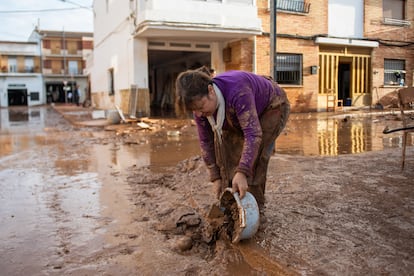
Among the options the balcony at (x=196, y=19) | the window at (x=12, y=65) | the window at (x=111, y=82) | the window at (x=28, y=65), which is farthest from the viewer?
the window at (x=28, y=65)

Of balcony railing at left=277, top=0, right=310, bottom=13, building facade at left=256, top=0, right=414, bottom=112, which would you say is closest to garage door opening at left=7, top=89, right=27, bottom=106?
building facade at left=256, top=0, right=414, bottom=112

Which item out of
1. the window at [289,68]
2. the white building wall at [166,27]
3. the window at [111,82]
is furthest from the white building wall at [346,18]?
the window at [111,82]

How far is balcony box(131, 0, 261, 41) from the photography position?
1287 centimetres

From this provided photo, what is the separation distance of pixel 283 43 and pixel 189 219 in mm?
13622

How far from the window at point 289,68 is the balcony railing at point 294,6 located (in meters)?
1.83

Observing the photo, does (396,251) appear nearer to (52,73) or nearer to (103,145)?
(103,145)

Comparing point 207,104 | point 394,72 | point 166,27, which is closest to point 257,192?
point 207,104

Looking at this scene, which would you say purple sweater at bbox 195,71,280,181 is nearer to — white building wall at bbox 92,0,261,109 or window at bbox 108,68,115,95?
white building wall at bbox 92,0,261,109

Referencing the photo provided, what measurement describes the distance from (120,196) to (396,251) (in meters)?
2.95

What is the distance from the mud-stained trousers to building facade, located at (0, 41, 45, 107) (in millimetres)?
49685

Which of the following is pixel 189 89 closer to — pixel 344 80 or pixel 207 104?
pixel 207 104

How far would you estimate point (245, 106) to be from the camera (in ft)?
8.45

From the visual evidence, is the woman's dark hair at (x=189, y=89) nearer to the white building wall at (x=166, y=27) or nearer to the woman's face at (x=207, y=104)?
the woman's face at (x=207, y=104)

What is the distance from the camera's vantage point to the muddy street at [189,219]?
8.61 ft
